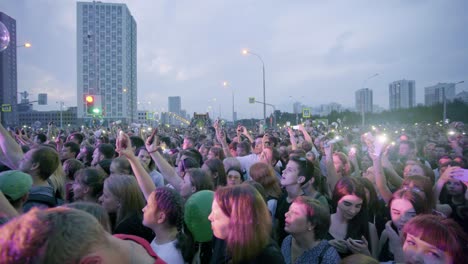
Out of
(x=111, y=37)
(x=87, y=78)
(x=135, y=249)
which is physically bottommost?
(x=135, y=249)

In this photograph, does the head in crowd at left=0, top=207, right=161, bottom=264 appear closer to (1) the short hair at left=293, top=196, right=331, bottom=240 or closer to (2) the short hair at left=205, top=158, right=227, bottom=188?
(1) the short hair at left=293, top=196, right=331, bottom=240

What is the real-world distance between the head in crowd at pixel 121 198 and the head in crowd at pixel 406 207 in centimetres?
281

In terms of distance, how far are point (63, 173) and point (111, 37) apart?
13581 centimetres

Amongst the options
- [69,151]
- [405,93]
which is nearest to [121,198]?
[69,151]

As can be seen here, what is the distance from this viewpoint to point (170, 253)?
3082mm

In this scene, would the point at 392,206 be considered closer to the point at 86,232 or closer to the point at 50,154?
the point at 86,232

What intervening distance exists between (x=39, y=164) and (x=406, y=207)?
4497 mm

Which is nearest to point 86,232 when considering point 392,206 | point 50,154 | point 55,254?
point 55,254

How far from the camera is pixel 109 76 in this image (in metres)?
131

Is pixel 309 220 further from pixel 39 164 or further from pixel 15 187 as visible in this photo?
pixel 39 164

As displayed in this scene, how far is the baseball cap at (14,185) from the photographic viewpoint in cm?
340

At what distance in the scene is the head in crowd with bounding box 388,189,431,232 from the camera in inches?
147

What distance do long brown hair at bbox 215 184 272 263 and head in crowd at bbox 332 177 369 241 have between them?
1.59 metres

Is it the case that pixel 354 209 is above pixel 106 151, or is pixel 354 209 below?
below
